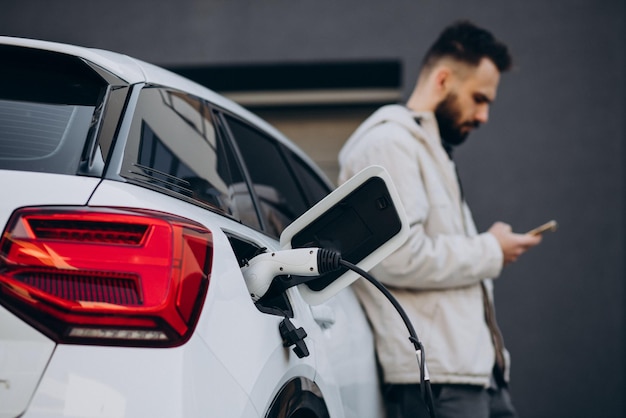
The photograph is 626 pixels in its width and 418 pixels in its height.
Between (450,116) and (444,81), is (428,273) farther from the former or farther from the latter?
(444,81)

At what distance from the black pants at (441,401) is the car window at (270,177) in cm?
74

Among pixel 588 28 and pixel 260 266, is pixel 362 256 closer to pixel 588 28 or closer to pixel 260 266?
pixel 260 266

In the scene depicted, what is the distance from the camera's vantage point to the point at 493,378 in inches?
134

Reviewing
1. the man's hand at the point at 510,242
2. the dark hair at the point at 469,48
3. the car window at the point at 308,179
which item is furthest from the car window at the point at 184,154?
the dark hair at the point at 469,48

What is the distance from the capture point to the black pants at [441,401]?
10.3ft

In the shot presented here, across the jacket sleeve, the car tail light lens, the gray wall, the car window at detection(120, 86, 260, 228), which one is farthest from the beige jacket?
the gray wall

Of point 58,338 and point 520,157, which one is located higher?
point 520,157

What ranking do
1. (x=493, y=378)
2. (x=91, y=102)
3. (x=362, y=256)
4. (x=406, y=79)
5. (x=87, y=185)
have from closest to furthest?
(x=87, y=185)
(x=91, y=102)
(x=362, y=256)
(x=493, y=378)
(x=406, y=79)

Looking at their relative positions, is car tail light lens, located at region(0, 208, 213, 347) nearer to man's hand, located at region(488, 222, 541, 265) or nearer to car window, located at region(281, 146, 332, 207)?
car window, located at region(281, 146, 332, 207)

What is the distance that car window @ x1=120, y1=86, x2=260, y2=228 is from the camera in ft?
6.40

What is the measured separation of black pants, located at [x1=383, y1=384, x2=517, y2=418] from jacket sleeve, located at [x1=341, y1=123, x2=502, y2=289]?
364 millimetres

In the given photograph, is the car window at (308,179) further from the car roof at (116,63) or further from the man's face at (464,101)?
the car roof at (116,63)

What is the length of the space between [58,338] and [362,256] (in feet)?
3.06

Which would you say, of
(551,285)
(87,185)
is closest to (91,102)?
(87,185)
